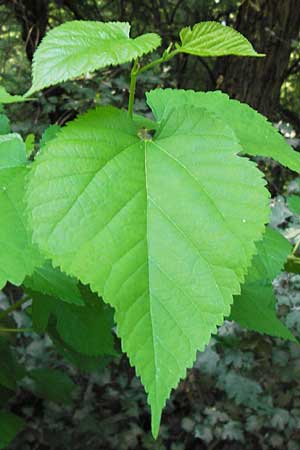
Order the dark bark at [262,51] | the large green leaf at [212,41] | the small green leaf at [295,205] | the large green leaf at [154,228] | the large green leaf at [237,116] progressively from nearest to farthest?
1. the large green leaf at [154,228]
2. the large green leaf at [212,41]
3. the large green leaf at [237,116]
4. the small green leaf at [295,205]
5. the dark bark at [262,51]

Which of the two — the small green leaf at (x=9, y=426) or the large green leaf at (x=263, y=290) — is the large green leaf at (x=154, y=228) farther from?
the small green leaf at (x=9, y=426)

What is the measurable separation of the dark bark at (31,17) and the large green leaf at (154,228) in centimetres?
373

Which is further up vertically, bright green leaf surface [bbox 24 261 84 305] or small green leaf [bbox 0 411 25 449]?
bright green leaf surface [bbox 24 261 84 305]

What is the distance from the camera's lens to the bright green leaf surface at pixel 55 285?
80 centimetres

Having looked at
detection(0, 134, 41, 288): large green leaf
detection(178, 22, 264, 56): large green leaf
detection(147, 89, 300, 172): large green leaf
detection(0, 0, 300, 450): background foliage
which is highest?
detection(178, 22, 264, 56): large green leaf

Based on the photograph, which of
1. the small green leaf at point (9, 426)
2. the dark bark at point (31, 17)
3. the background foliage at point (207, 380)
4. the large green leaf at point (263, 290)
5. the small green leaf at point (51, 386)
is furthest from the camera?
the dark bark at point (31, 17)

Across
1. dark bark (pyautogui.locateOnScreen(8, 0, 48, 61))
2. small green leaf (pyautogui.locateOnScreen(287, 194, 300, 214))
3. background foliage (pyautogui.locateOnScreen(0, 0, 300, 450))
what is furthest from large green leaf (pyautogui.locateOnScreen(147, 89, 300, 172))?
dark bark (pyautogui.locateOnScreen(8, 0, 48, 61))

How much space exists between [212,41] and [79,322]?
693 millimetres

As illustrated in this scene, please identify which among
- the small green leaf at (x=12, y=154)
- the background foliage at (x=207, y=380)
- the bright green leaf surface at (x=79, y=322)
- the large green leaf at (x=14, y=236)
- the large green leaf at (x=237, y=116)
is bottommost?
the background foliage at (x=207, y=380)

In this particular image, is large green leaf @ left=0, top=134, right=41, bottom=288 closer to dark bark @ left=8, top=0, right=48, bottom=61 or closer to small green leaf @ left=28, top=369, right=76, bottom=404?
small green leaf @ left=28, top=369, right=76, bottom=404

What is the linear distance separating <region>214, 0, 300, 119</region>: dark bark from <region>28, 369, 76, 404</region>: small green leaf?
7.56 feet

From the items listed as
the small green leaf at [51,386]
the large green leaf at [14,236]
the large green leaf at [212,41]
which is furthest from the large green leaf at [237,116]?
the small green leaf at [51,386]

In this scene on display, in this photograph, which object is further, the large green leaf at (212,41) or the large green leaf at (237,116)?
the large green leaf at (237,116)

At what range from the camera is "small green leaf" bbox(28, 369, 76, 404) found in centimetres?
240
